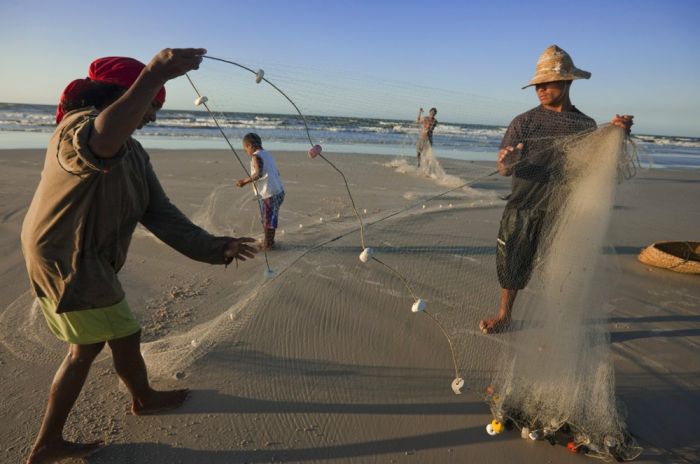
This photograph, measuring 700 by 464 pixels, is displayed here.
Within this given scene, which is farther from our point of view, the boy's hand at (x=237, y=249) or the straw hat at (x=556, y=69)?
the straw hat at (x=556, y=69)

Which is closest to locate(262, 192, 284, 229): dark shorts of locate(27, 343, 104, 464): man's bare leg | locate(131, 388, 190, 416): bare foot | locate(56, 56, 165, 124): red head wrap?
locate(131, 388, 190, 416): bare foot

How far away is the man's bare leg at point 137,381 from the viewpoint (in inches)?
85.7

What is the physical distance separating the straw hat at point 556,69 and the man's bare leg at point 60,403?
3.15 metres

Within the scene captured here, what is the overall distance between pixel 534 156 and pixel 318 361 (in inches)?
81.1

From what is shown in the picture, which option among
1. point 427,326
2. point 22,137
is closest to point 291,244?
point 427,326

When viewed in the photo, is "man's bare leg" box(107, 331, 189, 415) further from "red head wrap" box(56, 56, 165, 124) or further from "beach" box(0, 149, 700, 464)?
"red head wrap" box(56, 56, 165, 124)

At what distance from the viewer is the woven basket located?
4.66 m

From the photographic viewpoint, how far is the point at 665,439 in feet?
7.86

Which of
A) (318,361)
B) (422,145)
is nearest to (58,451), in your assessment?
(318,361)

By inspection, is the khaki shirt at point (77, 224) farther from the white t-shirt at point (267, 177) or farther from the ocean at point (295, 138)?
the ocean at point (295, 138)

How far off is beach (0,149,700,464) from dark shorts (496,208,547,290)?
1.68ft

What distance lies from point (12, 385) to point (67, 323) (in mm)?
1128

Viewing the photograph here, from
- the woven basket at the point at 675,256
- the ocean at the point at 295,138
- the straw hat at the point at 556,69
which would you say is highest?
the straw hat at the point at 556,69

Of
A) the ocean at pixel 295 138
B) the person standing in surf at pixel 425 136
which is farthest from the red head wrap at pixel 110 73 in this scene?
the ocean at pixel 295 138
